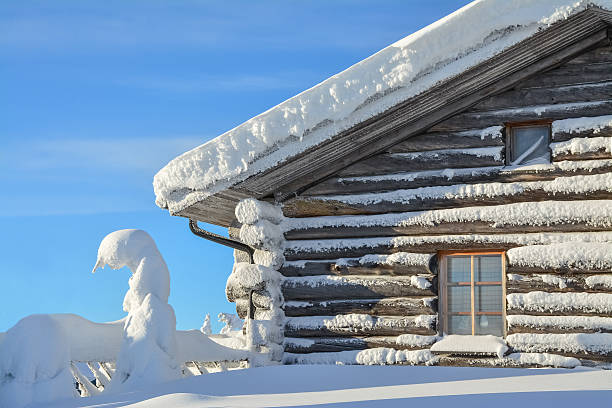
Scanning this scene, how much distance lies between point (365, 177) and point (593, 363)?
3214mm

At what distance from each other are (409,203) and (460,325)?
1483 mm

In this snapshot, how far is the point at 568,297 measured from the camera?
858cm

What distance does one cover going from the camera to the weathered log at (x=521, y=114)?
8.87m

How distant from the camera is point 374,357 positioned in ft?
29.8

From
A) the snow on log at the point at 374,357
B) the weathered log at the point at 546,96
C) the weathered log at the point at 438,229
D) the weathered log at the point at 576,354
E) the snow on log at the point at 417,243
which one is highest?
the weathered log at the point at 546,96

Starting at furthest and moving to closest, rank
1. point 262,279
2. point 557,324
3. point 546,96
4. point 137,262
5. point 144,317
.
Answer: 1. point 262,279
2. point 546,96
3. point 137,262
4. point 557,324
5. point 144,317

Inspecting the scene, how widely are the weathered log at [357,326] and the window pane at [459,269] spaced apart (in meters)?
0.51

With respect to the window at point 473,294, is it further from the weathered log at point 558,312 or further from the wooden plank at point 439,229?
the wooden plank at point 439,229

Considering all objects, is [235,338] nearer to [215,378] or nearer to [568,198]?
[215,378]

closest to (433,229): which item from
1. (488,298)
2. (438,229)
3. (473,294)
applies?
(438,229)

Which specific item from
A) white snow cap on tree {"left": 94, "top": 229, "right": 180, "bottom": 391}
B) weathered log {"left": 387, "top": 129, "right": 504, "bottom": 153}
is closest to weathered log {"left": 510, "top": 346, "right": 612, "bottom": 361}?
weathered log {"left": 387, "top": 129, "right": 504, "bottom": 153}

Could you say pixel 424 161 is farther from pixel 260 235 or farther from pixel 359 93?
pixel 260 235

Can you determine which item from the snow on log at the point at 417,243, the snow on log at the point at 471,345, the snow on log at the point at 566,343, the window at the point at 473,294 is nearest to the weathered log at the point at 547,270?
the window at the point at 473,294

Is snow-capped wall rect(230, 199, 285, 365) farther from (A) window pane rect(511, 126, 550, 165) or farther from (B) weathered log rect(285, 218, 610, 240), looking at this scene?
(A) window pane rect(511, 126, 550, 165)
